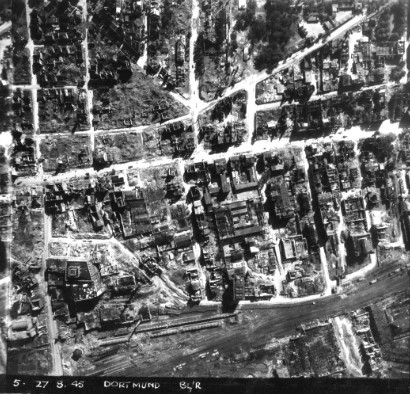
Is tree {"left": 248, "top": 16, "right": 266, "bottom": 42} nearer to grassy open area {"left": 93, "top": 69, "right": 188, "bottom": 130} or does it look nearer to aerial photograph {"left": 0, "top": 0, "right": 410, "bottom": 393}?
aerial photograph {"left": 0, "top": 0, "right": 410, "bottom": 393}

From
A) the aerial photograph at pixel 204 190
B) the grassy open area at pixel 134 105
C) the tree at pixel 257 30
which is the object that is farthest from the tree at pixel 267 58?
the grassy open area at pixel 134 105

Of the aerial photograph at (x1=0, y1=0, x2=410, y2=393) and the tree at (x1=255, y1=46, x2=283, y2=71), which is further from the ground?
the tree at (x1=255, y1=46, x2=283, y2=71)

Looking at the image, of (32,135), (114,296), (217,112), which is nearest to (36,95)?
(32,135)

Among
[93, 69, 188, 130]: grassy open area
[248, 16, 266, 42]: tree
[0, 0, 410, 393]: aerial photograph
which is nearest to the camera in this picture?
[0, 0, 410, 393]: aerial photograph

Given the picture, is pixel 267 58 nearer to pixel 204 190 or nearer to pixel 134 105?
pixel 134 105

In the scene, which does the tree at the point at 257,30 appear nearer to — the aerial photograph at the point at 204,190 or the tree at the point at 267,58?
the aerial photograph at the point at 204,190

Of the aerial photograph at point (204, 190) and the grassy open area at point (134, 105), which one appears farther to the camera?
the grassy open area at point (134, 105)

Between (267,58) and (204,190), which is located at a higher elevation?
(267,58)

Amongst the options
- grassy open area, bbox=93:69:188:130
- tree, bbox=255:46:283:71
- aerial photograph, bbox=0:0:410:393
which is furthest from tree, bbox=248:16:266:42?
grassy open area, bbox=93:69:188:130

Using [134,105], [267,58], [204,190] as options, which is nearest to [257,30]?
[267,58]
